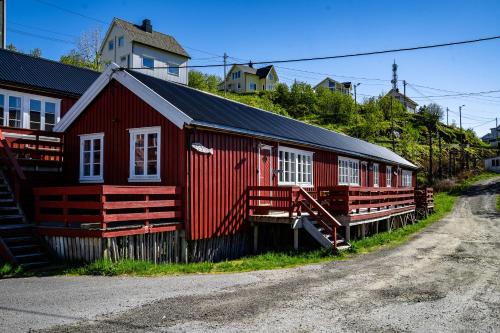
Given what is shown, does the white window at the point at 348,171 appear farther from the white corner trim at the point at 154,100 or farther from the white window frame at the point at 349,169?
the white corner trim at the point at 154,100

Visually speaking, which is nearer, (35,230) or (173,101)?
(35,230)

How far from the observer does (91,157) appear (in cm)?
1470

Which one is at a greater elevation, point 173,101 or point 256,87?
point 256,87

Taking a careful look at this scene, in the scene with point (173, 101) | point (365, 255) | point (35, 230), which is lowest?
point (365, 255)

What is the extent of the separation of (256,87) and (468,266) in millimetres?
76400

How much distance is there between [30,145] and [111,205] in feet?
23.5

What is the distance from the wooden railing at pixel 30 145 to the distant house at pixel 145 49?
27.6 m

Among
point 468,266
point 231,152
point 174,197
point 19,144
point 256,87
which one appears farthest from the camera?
point 256,87

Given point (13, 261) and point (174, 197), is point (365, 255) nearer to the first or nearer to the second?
point (174, 197)

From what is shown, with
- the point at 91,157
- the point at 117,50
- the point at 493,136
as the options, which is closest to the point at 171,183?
the point at 91,157

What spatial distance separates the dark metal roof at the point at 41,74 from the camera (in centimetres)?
1701

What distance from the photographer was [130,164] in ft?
Answer: 44.1

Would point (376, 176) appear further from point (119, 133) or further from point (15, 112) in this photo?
point (15, 112)

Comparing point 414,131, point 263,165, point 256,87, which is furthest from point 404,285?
point 256,87
